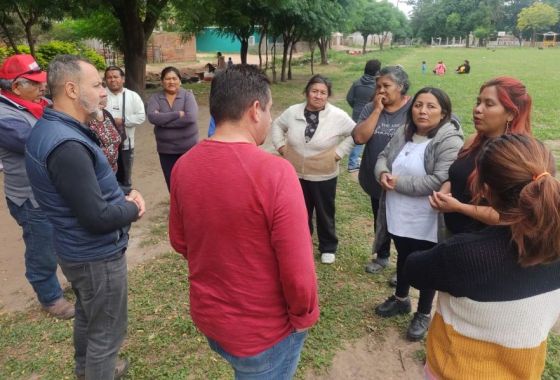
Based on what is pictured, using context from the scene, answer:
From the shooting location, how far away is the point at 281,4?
12.9m

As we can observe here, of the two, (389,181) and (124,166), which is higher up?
(389,181)

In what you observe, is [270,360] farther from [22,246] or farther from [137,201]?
[22,246]

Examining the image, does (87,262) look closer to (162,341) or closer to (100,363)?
(100,363)

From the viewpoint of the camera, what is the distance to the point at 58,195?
1.94 metres

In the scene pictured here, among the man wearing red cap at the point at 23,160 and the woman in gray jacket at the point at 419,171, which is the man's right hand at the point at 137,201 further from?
the woman in gray jacket at the point at 419,171

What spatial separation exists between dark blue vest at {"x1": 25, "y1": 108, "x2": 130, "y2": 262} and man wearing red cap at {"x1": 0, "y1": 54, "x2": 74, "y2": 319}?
3.35 feet

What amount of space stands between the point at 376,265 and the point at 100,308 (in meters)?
2.65

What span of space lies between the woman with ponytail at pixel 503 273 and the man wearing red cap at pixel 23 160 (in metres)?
2.64

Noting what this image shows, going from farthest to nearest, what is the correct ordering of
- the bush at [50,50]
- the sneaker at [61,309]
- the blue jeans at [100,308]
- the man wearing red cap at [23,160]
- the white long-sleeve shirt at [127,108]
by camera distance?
1. the bush at [50,50]
2. the white long-sleeve shirt at [127,108]
3. the sneaker at [61,309]
4. the man wearing red cap at [23,160]
5. the blue jeans at [100,308]

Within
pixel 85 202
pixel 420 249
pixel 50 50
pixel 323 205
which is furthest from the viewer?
pixel 50 50

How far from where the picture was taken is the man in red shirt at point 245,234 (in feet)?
4.73

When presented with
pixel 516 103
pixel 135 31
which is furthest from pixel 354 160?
pixel 135 31

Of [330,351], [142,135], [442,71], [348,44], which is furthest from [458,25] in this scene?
[330,351]

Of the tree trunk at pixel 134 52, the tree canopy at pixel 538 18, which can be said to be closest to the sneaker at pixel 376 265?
the tree trunk at pixel 134 52
